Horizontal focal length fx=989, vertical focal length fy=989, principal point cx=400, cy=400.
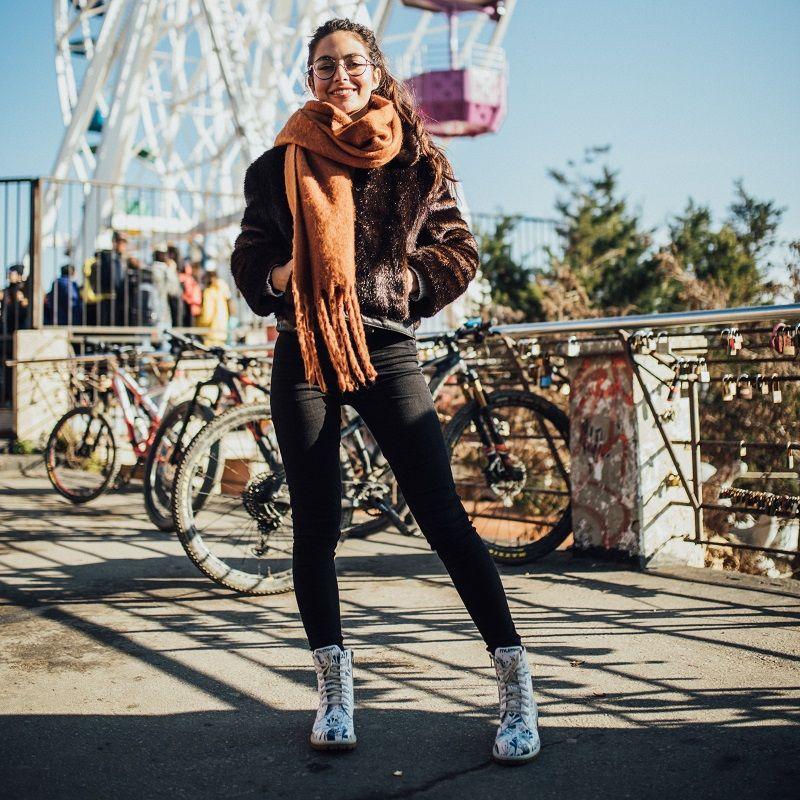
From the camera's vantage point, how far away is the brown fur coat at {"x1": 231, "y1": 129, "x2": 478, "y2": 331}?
271cm

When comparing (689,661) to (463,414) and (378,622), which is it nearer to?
(378,622)

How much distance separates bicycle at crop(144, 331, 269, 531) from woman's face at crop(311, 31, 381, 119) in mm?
2858

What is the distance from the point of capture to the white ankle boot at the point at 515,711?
2.45 m

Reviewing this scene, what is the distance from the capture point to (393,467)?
272 cm

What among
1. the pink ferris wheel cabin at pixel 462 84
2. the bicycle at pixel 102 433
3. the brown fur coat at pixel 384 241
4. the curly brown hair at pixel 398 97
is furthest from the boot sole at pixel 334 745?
the pink ferris wheel cabin at pixel 462 84

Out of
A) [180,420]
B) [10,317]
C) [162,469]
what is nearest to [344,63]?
[180,420]

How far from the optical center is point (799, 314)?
155 inches

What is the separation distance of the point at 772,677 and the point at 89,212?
1378cm

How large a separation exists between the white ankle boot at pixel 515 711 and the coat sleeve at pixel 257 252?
115 centimetres

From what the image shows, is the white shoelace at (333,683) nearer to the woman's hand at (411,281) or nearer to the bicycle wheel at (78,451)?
the woman's hand at (411,281)

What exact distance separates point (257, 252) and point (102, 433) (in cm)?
540

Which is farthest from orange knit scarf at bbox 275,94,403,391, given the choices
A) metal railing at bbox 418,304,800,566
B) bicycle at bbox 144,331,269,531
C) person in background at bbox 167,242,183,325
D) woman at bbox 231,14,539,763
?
person in background at bbox 167,242,183,325

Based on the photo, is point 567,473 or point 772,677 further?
point 567,473

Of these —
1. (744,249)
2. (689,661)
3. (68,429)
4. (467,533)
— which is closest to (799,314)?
(689,661)
